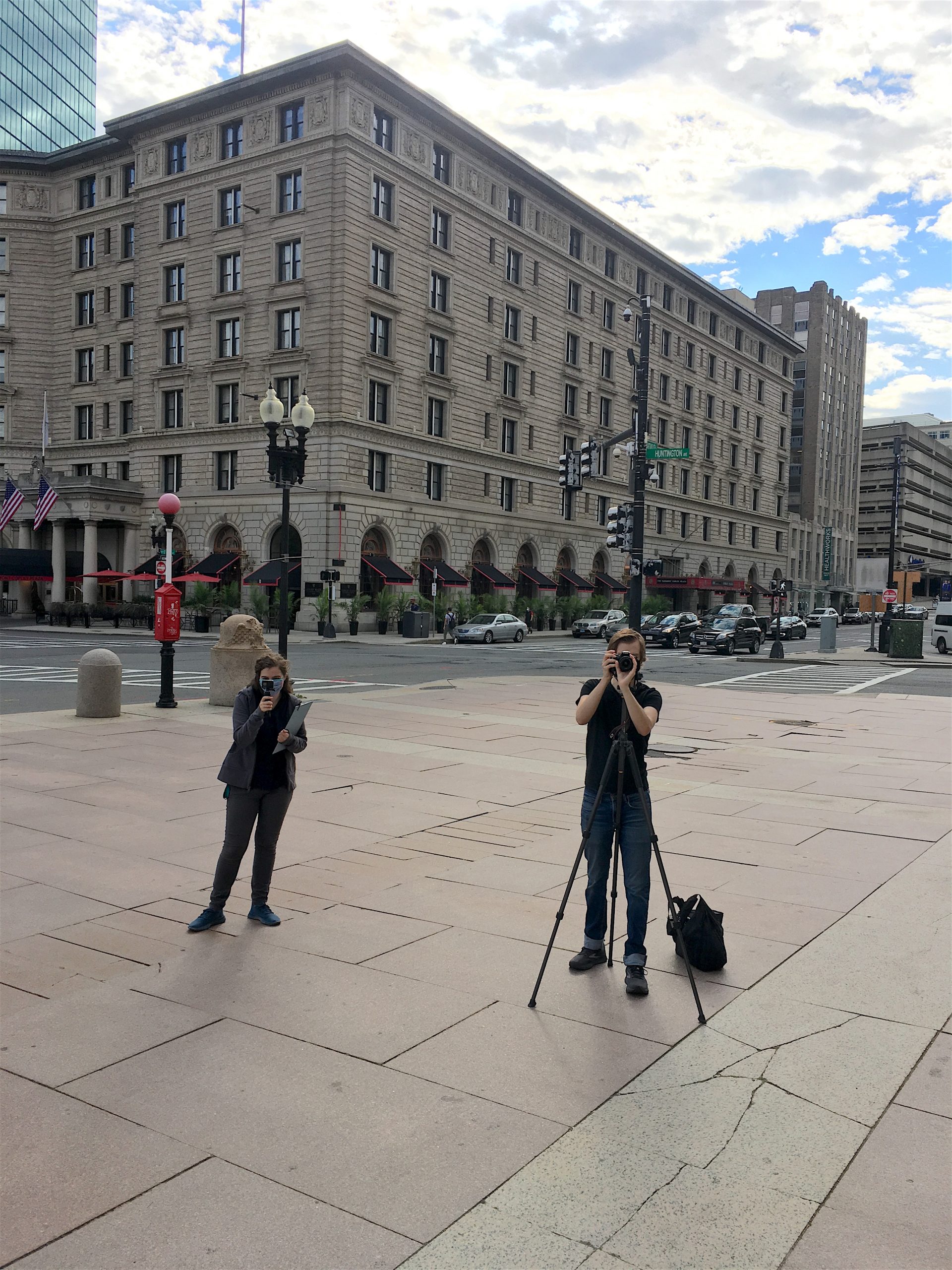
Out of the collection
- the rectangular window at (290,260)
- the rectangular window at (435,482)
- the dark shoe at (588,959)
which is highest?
the rectangular window at (290,260)

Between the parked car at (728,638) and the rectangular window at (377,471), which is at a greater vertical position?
the rectangular window at (377,471)

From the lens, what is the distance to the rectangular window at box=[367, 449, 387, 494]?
50812 mm

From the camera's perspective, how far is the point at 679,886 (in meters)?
7.41

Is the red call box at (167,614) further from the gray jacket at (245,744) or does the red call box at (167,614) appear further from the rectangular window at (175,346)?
the rectangular window at (175,346)

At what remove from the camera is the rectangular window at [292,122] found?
49562 millimetres

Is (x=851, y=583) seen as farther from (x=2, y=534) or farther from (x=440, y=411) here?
(x=2, y=534)

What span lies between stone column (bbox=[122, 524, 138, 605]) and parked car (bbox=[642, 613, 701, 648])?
2845 centimetres

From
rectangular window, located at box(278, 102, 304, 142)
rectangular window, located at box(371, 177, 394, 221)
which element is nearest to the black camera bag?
rectangular window, located at box(371, 177, 394, 221)

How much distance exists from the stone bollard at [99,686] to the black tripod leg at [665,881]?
1139cm

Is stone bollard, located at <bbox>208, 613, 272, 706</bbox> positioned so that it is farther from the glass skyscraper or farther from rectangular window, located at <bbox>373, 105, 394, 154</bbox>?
the glass skyscraper

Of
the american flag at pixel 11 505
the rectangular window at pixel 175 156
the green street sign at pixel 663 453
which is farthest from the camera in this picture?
the rectangular window at pixel 175 156

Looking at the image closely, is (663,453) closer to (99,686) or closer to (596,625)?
(99,686)

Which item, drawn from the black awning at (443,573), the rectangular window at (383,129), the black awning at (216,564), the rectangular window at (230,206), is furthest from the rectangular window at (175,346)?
the black awning at (443,573)

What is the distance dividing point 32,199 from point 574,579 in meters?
40.8
